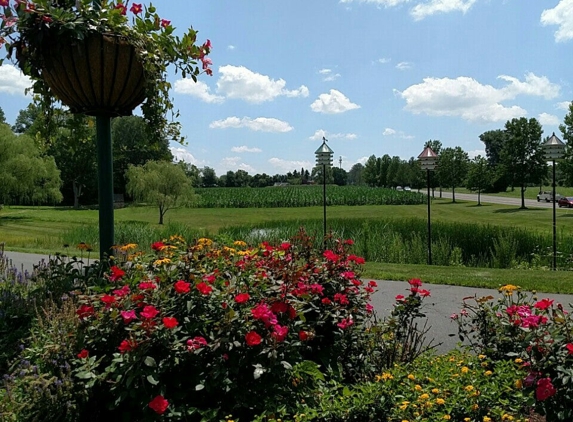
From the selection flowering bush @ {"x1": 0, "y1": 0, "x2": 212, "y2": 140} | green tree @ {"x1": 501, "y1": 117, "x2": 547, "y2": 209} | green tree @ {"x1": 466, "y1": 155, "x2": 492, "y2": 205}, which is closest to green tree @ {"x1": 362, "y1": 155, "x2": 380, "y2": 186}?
green tree @ {"x1": 466, "y1": 155, "x2": 492, "y2": 205}

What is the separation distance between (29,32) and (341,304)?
2.39m

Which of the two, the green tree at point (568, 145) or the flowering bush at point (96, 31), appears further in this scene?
the green tree at point (568, 145)

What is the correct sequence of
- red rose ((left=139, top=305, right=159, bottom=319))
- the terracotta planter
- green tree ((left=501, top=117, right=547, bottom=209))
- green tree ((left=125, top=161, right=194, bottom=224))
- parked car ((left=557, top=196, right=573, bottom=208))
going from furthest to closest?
parked car ((left=557, top=196, right=573, bottom=208)) < green tree ((left=501, top=117, right=547, bottom=209)) < green tree ((left=125, top=161, right=194, bottom=224)) < the terracotta planter < red rose ((left=139, top=305, right=159, bottom=319))

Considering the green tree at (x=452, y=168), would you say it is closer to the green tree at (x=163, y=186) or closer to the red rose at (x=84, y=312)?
the green tree at (x=163, y=186)

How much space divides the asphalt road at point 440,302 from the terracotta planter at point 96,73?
1.79 m

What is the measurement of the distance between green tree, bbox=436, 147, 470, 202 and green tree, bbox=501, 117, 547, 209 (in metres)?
11.5

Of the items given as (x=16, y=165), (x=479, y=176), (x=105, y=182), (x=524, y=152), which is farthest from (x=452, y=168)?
(x=105, y=182)

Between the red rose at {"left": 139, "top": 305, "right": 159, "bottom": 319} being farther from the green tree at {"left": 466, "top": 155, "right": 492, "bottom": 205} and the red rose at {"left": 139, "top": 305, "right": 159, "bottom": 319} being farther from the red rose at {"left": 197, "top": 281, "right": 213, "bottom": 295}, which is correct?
the green tree at {"left": 466, "top": 155, "right": 492, "bottom": 205}

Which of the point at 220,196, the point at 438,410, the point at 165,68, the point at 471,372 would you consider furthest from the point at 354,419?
the point at 220,196

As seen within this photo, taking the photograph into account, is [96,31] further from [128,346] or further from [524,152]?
[524,152]

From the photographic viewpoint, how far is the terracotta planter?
252 cm

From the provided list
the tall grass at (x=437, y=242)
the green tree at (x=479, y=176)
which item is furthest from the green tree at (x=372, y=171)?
the tall grass at (x=437, y=242)

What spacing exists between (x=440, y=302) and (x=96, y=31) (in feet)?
15.1

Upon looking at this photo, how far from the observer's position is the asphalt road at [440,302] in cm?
397
